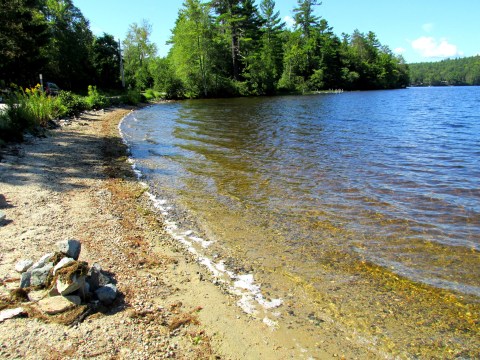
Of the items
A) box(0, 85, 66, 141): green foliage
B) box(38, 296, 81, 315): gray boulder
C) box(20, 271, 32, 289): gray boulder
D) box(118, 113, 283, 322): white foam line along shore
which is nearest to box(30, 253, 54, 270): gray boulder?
box(20, 271, 32, 289): gray boulder

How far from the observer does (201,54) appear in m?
64.9

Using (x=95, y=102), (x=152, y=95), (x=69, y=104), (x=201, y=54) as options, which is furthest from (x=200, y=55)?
(x=69, y=104)

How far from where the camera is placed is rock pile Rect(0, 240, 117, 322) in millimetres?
4059

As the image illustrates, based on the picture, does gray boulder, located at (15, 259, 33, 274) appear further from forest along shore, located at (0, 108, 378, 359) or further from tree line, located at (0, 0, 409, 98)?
tree line, located at (0, 0, 409, 98)

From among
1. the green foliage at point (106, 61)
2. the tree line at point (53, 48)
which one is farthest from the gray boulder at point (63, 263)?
the green foliage at point (106, 61)

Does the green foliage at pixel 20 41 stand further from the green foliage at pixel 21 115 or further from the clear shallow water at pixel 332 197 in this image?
the clear shallow water at pixel 332 197

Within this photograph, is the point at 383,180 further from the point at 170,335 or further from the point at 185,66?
the point at 185,66

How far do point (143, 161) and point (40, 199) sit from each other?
608 cm

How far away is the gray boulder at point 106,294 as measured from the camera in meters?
4.29

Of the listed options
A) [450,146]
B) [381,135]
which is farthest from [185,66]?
[450,146]

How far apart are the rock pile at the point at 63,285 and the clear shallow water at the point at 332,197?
7.70 feet

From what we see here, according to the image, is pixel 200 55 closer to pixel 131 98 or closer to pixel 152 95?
pixel 152 95

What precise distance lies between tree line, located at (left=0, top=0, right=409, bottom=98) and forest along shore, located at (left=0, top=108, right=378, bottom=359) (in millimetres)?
29421

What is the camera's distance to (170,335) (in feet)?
12.9
